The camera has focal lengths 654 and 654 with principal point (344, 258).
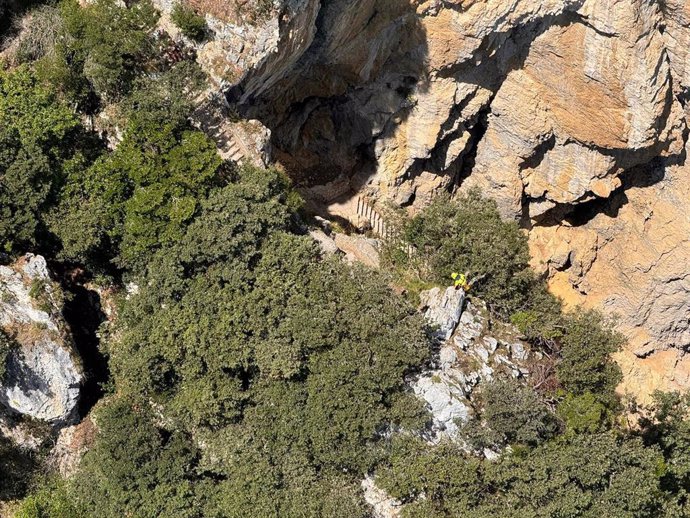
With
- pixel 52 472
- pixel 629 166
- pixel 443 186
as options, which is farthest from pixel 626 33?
pixel 52 472

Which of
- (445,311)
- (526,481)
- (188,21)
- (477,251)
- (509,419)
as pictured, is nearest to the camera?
A: (526,481)

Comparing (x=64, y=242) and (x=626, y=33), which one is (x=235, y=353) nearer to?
(x=64, y=242)

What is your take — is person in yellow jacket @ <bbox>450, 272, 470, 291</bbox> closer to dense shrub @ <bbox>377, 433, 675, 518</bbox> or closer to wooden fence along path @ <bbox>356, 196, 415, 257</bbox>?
wooden fence along path @ <bbox>356, 196, 415, 257</bbox>

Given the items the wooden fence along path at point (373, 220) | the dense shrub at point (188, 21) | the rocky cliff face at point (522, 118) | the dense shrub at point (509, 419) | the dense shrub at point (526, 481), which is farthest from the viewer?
the wooden fence along path at point (373, 220)

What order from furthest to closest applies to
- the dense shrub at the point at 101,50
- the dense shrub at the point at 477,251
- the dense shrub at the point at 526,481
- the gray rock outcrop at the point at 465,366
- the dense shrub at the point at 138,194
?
the dense shrub at the point at 477,251, the dense shrub at the point at 101,50, the dense shrub at the point at 138,194, the gray rock outcrop at the point at 465,366, the dense shrub at the point at 526,481

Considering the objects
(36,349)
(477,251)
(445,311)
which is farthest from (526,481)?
(36,349)

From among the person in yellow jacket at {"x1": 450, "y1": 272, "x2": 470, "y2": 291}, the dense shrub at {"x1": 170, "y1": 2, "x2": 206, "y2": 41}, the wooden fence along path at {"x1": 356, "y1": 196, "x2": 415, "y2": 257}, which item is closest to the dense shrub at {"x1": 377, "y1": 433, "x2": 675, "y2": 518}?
the person in yellow jacket at {"x1": 450, "y1": 272, "x2": 470, "y2": 291}

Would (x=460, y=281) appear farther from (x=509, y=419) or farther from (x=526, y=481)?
(x=526, y=481)

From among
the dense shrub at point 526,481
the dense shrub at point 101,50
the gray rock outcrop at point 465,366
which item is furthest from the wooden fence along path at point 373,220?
the dense shrub at point 526,481

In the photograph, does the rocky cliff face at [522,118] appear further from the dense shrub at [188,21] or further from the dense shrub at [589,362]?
the dense shrub at [589,362]
